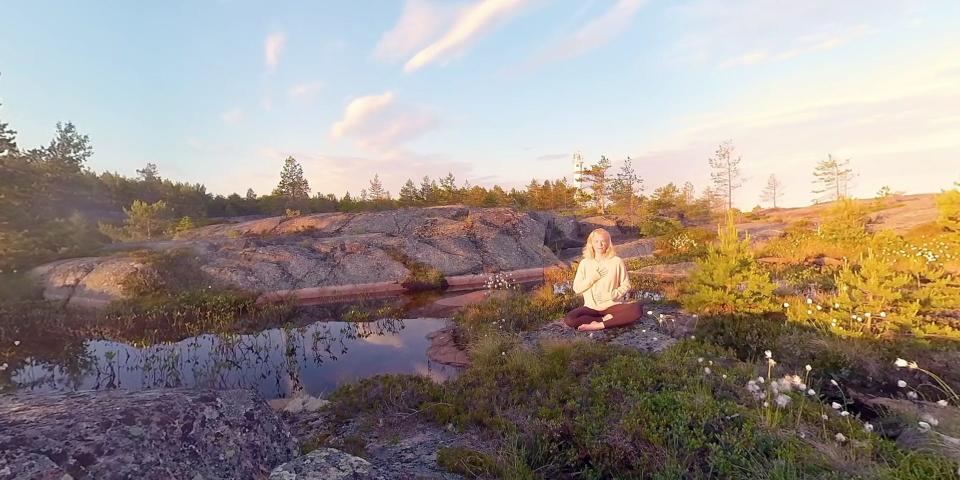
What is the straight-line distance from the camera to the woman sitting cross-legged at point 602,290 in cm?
984

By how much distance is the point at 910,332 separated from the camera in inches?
299

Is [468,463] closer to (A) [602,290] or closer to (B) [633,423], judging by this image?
(B) [633,423]

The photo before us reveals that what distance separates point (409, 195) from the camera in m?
51.8

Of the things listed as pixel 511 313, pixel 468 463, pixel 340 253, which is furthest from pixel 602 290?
pixel 340 253

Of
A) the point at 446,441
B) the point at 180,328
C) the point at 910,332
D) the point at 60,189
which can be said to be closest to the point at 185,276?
the point at 180,328

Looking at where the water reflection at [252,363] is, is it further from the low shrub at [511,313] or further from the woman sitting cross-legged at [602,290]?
the woman sitting cross-legged at [602,290]

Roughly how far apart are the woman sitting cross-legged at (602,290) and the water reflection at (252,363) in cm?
367

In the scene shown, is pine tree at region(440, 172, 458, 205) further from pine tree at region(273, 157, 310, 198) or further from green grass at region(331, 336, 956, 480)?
green grass at region(331, 336, 956, 480)

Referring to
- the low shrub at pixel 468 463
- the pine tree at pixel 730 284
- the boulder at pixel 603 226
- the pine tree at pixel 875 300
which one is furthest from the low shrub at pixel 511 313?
the boulder at pixel 603 226

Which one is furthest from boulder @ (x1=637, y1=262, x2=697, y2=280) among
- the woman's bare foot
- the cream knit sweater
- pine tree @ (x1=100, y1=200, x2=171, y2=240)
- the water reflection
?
pine tree @ (x1=100, y1=200, x2=171, y2=240)

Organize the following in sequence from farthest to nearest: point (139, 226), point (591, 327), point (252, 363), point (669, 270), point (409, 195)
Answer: point (409, 195) < point (139, 226) < point (669, 270) < point (591, 327) < point (252, 363)

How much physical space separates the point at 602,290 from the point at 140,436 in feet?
30.2

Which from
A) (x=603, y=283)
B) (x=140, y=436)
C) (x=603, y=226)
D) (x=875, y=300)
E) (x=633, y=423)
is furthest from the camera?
(x=603, y=226)

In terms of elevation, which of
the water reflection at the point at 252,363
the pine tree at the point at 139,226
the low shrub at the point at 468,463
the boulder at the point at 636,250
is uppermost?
the pine tree at the point at 139,226
